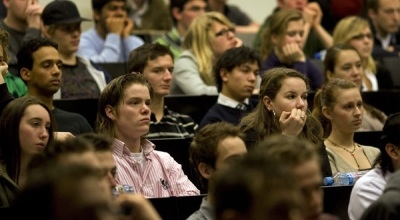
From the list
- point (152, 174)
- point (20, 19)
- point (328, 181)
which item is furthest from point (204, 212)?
point (20, 19)

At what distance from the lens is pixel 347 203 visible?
14.3 ft

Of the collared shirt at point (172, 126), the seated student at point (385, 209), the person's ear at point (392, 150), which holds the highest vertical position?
the seated student at point (385, 209)

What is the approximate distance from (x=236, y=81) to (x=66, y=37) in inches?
41.7

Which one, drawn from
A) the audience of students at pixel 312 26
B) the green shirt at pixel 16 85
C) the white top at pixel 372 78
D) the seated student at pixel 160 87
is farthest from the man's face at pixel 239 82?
the audience of students at pixel 312 26

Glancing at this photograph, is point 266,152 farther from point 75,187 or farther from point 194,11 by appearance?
point 194,11

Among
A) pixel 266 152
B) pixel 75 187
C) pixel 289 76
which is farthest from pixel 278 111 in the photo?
pixel 75 187

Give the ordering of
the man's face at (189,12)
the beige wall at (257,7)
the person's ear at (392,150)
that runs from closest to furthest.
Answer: the person's ear at (392,150) < the man's face at (189,12) < the beige wall at (257,7)

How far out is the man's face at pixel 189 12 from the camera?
801 cm

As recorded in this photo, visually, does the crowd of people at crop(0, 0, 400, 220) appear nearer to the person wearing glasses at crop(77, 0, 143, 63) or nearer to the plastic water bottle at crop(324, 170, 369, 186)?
the person wearing glasses at crop(77, 0, 143, 63)

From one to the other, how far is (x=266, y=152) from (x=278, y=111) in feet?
7.44

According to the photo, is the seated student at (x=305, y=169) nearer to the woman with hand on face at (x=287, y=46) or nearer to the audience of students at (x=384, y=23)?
the woman with hand on face at (x=287, y=46)

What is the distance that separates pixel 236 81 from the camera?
20.5 ft

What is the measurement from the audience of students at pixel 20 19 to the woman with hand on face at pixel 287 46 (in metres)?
1.53

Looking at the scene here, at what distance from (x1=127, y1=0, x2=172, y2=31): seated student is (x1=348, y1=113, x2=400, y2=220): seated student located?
4084mm
